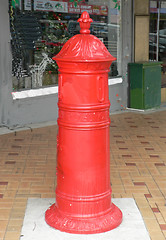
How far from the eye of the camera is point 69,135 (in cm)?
373

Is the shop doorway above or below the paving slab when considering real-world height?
above

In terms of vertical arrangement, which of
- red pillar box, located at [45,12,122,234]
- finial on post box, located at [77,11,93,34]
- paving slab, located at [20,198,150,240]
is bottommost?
paving slab, located at [20,198,150,240]

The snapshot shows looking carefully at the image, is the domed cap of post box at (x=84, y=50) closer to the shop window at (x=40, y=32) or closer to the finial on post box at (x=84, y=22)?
the finial on post box at (x=84, y=22)

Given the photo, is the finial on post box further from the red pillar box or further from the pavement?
the pavement

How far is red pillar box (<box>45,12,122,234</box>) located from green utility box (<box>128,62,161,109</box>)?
19.3 feet

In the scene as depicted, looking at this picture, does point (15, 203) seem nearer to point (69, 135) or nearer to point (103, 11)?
point (69, 135)

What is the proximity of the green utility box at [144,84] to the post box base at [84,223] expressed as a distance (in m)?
5.87

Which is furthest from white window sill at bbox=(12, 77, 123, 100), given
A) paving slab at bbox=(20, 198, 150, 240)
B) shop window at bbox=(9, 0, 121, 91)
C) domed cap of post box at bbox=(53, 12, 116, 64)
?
domed cap of post box at bbox=(53, 12, 116, 64)

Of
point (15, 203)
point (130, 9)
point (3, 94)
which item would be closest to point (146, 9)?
point (130, 9)

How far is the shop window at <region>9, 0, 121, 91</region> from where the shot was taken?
7.94 metres

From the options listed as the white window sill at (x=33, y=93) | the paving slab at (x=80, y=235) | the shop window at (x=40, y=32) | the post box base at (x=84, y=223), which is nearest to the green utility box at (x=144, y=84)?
the shop window at (x=40, y=32)

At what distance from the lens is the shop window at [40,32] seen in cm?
794

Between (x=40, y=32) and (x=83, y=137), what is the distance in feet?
16.6

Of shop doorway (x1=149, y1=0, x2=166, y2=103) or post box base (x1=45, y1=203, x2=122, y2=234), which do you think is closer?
post box base (x1=45, y1=203, x2=122, y2=234)
